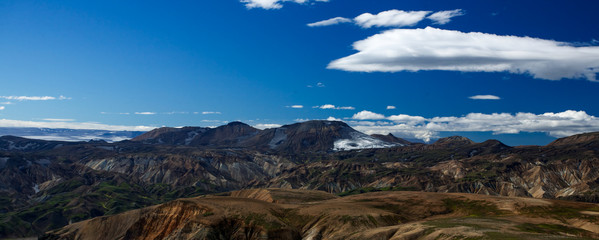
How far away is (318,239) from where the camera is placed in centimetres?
11394

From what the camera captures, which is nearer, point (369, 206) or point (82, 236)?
point (369, 206)

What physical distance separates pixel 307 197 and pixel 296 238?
137ft

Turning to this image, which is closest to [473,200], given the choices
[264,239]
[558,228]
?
[558,228]

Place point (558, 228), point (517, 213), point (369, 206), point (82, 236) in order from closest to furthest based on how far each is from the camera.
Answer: point (558, 228) → point (517, 213) → point (369, 206) → point (82, 236)

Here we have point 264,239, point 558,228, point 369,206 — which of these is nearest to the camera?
point 558,228

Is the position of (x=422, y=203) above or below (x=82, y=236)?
above

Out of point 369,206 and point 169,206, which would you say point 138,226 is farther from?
point 369,206

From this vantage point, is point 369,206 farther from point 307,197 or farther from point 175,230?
point 175,230

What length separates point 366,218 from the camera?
4700 inches

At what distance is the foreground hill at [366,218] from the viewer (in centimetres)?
9981

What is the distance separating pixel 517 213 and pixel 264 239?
62691 mm

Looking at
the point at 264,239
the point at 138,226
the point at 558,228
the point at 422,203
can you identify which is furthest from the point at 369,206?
the point at 138,226

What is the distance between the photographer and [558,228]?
9875 centimetres

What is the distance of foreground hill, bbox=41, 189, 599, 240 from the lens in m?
99.8
